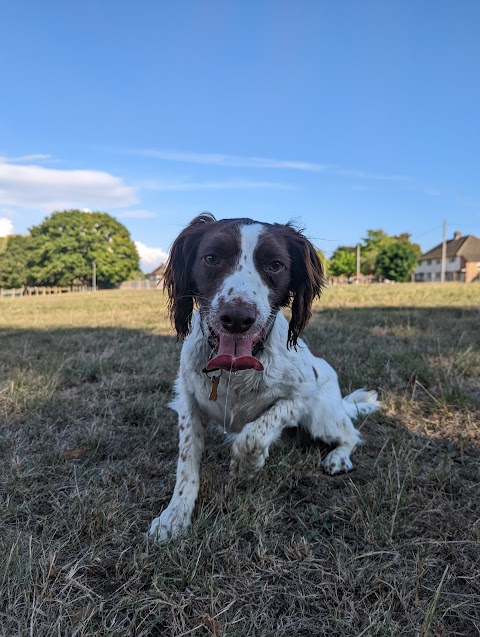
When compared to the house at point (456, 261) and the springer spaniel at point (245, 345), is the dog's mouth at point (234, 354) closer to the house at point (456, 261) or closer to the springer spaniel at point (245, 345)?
the springer spaniel at point (245, 345)

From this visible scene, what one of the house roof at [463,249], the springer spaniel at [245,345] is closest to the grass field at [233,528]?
the springer spaniel at [245,345]

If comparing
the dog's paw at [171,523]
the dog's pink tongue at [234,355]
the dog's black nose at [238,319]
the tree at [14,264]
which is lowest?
the dog's paw at [171,523]

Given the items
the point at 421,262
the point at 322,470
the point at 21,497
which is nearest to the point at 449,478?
the point at 322,470

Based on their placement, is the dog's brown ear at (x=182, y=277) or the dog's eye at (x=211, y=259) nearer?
the dog's eye at (x=211, y=259)

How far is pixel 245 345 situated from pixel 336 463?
866 mm

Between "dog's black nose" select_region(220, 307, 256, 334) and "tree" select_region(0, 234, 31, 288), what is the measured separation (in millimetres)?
58701

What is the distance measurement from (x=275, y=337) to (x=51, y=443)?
145 cm

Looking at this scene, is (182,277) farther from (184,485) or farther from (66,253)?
(66,253)

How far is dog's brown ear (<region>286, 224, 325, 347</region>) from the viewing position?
2.54 metres

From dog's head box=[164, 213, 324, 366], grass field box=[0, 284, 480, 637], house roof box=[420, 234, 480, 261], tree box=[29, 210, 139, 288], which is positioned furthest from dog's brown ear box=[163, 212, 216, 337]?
house roof box=[420, 234, 480, 261]

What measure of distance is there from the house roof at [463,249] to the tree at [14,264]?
60.4m

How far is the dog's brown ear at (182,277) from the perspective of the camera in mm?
2512

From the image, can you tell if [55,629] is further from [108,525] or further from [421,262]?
[421,262]

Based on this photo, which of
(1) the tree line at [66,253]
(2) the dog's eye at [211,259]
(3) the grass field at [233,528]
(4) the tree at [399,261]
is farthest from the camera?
(4) the tree at [399,261]
